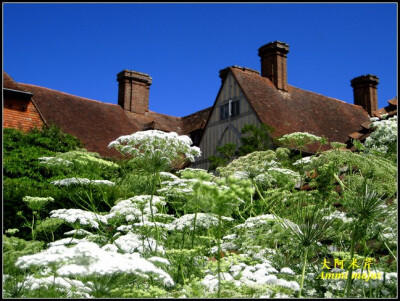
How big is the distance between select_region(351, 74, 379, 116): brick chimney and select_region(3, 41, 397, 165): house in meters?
0.23

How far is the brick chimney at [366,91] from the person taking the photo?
3291cm

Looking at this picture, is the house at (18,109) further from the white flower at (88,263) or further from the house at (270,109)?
the white flower at (88,263)

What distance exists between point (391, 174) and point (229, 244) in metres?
1.83

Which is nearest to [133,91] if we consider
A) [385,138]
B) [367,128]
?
[367,128]

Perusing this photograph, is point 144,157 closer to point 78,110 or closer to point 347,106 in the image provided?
point 78,110

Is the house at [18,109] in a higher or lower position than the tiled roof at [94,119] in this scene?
lower

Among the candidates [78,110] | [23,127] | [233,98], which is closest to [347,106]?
[233,98]

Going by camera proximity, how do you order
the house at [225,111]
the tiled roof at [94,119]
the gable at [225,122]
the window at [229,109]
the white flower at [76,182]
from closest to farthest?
the white flower at [76,182] < the gable at [225,122] < the house at [225,111] < the window at [229,109] < the tiled roof at [94,119]

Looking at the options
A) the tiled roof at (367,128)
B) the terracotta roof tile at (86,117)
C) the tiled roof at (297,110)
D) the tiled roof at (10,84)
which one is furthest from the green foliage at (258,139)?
the tiled roof at (367,128)

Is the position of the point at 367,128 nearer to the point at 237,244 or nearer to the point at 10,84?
the point at 237,244

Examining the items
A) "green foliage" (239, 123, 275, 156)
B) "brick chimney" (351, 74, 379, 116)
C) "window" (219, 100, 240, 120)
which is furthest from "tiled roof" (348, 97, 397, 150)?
"brick chimney" (351, 74, 379, 116)

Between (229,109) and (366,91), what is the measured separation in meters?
13.0

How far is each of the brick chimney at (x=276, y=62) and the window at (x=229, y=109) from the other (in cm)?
388

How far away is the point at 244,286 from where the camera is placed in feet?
10.8
